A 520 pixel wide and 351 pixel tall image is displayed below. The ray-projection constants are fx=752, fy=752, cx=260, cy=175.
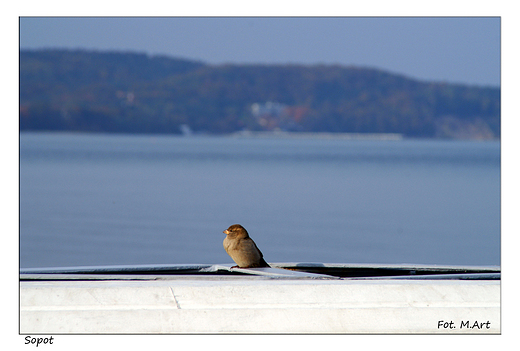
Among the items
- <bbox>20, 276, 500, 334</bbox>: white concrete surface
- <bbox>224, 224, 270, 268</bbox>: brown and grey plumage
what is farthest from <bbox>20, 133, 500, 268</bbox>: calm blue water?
<bbox>20, 276, 500, 334</bbox>: white concrete surface

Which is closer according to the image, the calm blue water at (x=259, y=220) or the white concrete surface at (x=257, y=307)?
the white concrete surface at (x=257, y=307)

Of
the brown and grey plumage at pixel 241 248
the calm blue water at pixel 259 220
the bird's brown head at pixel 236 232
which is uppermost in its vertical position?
the calm blue water at pixel 259 220

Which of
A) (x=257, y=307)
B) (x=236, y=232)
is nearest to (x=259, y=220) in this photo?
(x=236, y=232)

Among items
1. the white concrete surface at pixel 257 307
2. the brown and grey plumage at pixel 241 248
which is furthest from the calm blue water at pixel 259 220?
the white concrete surface at pixel 257 307

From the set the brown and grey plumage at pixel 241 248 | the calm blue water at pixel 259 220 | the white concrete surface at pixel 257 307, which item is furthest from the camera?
the calm blue water at pixel 259 220

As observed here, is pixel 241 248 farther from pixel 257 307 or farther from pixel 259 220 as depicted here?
pixel 259 220

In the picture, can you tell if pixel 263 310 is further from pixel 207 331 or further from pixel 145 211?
pixel 145 211

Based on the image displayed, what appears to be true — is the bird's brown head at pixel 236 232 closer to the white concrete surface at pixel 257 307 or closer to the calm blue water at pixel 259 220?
the white concrete surface at pixel 257 307
